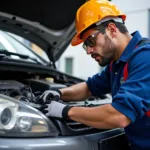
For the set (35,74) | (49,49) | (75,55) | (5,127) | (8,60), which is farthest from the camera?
(75,55)

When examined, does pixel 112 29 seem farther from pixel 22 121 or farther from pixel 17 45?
pixel 17 45

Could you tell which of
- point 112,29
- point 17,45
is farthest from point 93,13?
point 17,45

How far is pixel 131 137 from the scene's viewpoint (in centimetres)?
138

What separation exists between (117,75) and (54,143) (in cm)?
56

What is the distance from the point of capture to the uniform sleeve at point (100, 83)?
1804 millimetres

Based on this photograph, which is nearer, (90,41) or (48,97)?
(90,41)

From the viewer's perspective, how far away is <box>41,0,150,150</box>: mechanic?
46.0 inches

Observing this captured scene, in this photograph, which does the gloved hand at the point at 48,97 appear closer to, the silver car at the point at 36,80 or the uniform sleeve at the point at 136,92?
the silver car at the point at 36,80

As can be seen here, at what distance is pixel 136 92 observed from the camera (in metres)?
1.17

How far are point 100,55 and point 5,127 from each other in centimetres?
64

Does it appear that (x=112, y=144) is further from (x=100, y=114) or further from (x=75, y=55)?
(x=75, y=55)

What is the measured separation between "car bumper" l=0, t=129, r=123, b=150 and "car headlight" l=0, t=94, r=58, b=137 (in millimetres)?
35

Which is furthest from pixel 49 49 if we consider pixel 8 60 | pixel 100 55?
pixel 100 55

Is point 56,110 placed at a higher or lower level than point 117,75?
lower
